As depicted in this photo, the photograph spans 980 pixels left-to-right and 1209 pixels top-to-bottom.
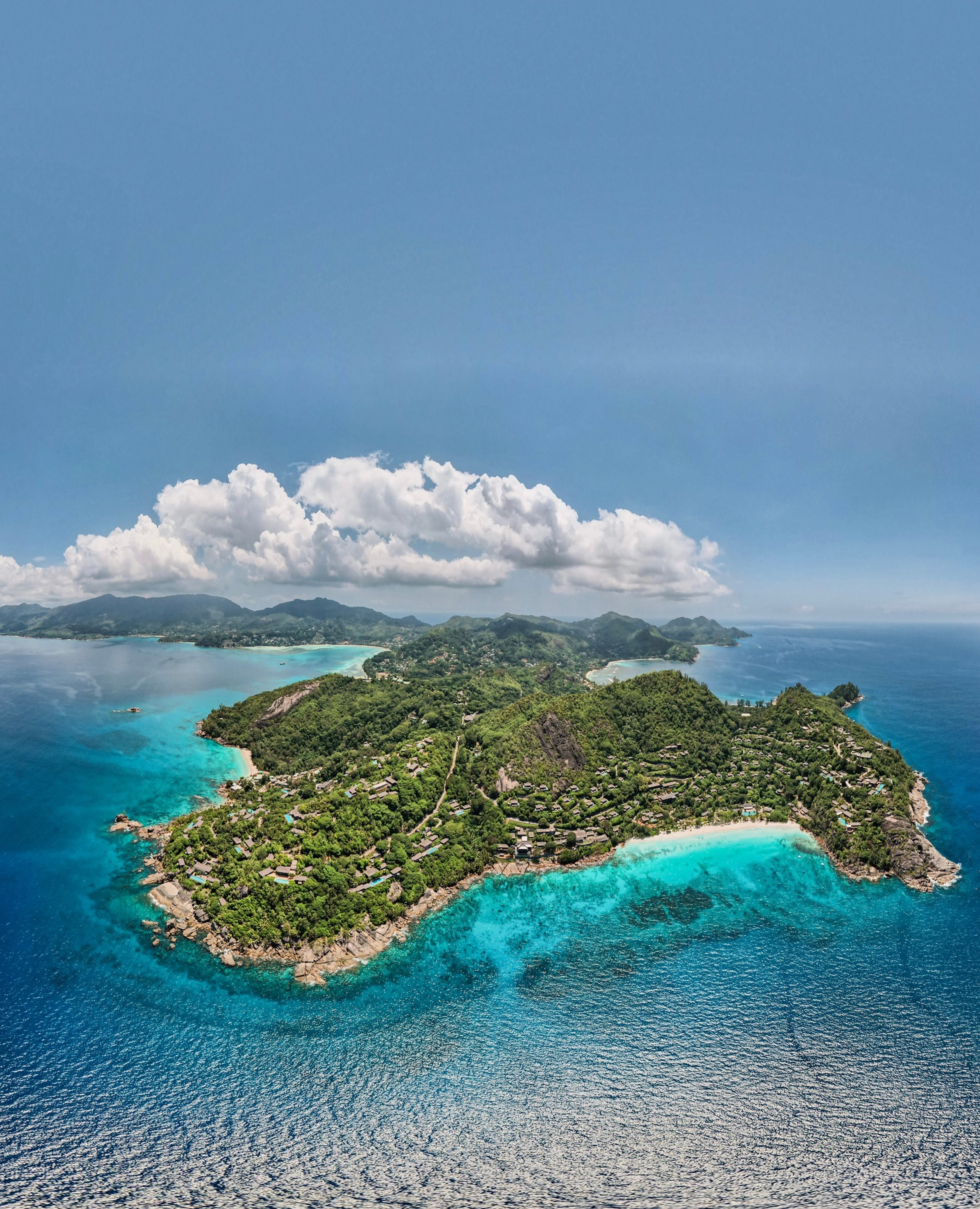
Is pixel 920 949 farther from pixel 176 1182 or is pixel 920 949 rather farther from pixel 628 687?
pixel 176 1182

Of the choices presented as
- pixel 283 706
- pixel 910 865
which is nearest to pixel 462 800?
pixel 910 865

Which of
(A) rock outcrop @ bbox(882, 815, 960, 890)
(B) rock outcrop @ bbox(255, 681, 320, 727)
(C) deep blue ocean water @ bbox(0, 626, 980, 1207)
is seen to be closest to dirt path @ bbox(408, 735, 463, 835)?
(C) deep blue ocean water @ bbox(0, 626, 980, 1207)

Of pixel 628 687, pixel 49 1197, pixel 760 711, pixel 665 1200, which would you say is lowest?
pixel 665 1200

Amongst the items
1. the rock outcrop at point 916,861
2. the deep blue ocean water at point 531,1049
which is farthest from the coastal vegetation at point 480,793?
the deep blue ocean water at point 531,1049

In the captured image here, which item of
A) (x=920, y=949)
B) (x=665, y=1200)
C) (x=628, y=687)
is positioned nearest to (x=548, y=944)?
(x=665, y=1200)

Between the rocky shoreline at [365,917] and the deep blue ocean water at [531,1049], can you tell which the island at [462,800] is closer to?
the rocky shoreline at [365,917]

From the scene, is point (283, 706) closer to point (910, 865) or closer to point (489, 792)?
point (489, 792)

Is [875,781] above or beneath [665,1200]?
above
